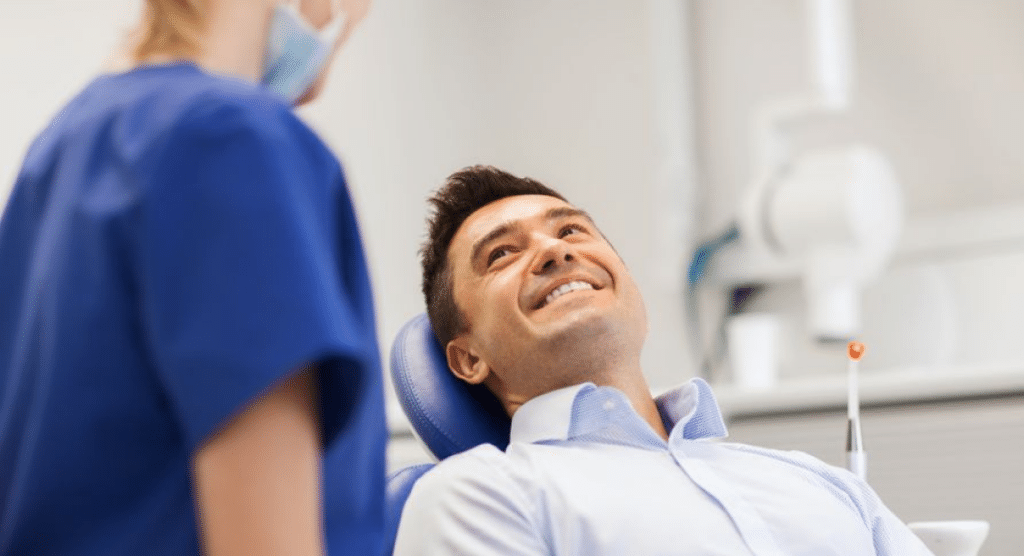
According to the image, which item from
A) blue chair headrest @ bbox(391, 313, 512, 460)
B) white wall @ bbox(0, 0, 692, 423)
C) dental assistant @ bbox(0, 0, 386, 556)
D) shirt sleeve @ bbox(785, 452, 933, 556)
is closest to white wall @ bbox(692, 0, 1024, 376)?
white wall @ bbox(0, 0, 692, 423)

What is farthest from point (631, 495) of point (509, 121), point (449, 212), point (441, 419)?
point (509, 121)

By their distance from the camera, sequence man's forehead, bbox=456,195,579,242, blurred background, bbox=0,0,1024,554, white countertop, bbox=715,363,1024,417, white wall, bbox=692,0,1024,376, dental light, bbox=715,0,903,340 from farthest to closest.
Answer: white wall, bbox=692,0,1024,376 → dental light, bbox=715,0,903,340 → blurred background, bbox=0,0,1024,554 → white countertop, bbox=715,363,1024,417 → man's forehead, bbox=456,195,579,242

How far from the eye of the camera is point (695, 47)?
3.29m

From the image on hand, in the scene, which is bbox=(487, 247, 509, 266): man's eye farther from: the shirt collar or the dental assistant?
the dental assistant

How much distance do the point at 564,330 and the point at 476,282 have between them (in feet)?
0.56

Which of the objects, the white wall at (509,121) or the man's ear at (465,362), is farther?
the white wall at (509,121)

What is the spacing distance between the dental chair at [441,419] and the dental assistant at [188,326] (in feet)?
2.91

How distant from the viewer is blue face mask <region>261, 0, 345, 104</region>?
0.85 metres

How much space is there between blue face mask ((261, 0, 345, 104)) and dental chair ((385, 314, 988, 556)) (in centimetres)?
82

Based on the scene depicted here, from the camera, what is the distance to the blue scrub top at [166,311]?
68 centimetres

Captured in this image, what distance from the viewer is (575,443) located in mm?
1662

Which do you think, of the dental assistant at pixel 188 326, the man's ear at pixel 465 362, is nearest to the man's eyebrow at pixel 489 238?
the man's ear at pixel 465 362

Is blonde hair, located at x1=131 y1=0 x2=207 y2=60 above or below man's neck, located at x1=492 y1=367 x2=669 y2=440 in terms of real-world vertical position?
above

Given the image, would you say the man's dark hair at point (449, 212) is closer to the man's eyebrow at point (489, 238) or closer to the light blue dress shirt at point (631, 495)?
the man's eyebrow at point (489, 238)
